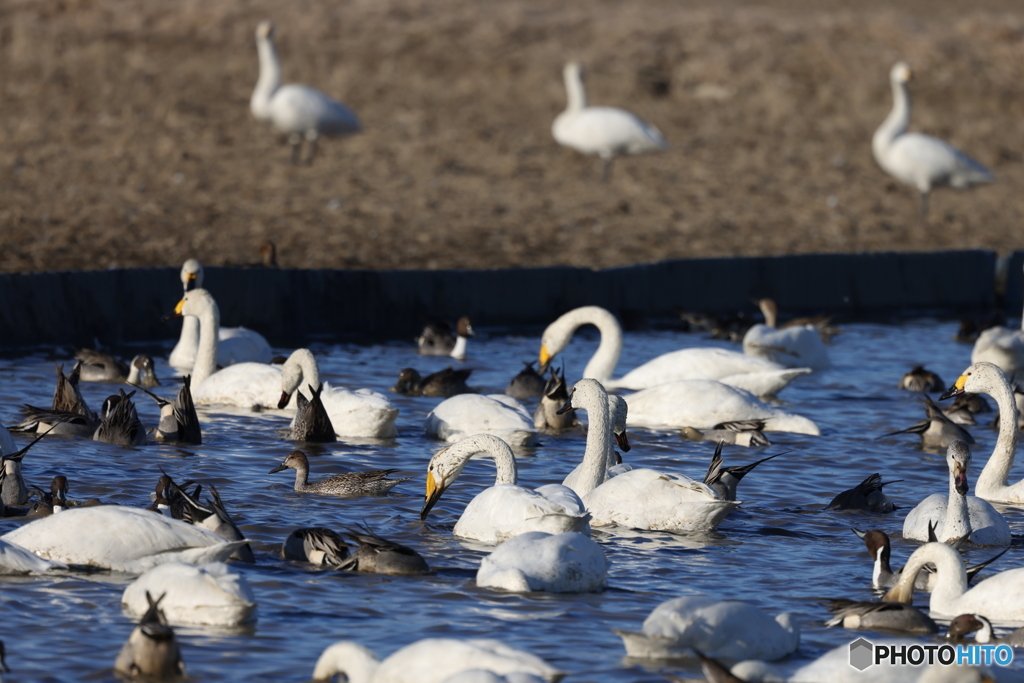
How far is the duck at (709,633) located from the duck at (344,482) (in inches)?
112

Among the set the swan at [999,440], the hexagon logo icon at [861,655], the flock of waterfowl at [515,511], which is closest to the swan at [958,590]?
the flock of waterfowl at [515,511]

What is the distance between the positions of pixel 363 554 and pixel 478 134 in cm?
1968

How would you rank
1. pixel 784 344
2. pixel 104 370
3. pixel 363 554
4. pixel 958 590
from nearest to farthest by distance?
1. pixel 958 590
2. pixel 363 554
3. pixel 104 370
4. pixel 784 344

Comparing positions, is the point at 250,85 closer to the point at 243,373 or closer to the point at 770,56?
the point at 770,56

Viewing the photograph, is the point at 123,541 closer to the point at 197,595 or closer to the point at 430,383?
the point at 197,595

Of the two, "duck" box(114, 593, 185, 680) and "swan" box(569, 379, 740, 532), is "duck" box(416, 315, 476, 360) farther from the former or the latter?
"duck" box(114, 593, 185, 680)

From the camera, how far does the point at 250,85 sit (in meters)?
29.6

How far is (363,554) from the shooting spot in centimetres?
697

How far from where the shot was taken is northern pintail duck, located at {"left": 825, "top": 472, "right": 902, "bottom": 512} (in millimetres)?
8586

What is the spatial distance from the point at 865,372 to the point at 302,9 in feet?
80.2

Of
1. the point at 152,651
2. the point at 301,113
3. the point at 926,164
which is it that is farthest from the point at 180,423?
the point at 926,164

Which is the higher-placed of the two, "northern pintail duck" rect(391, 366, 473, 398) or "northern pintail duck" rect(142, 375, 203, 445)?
"northern pintail duck" rect(391, 366, 473, 398)

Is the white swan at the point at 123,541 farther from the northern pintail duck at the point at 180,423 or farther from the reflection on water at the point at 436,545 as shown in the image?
the northern pintail duck at the point at 180,423

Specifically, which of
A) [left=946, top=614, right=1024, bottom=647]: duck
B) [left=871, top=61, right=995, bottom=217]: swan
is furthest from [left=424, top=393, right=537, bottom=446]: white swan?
[left=871, top=61, right=995, bottom=217]: swan
